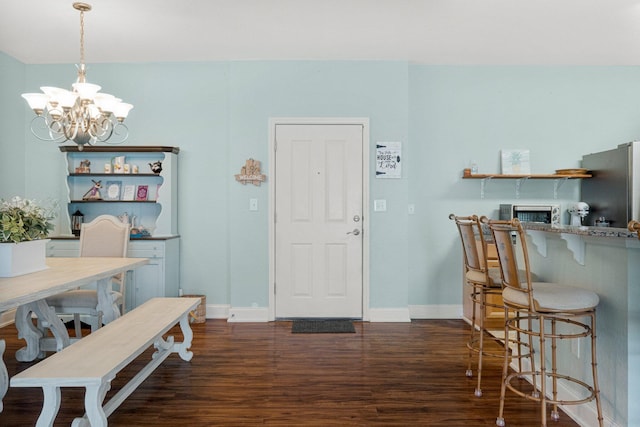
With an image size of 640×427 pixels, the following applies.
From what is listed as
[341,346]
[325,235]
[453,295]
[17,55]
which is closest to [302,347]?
[341,346]

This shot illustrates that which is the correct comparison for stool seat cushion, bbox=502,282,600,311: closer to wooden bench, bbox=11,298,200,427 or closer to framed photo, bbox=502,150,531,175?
wooden bench, bbox=11,298,200,427

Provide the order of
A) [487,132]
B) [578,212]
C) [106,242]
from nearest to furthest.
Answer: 1. [106,242]
2. [578,212]
3. [487,132]

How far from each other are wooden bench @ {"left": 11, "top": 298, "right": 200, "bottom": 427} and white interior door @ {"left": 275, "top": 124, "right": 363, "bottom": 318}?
1.61m

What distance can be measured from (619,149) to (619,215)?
0.63 m

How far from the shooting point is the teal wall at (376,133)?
14.9 feet

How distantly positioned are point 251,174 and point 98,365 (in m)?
2.73

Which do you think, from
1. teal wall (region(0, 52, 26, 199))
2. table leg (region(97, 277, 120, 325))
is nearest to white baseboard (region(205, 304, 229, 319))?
table leg (region(97, 277, 120, 325))

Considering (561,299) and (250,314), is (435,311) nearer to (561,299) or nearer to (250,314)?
(250,314)

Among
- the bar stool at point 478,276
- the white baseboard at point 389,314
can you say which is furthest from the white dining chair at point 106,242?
the bar stool at point 478,276

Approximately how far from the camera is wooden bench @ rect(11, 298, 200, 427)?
74.5 inches

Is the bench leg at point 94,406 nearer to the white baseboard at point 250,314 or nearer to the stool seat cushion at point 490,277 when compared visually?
the stool seat cushion at point 490,277

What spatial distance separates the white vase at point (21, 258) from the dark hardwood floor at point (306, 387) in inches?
31.2

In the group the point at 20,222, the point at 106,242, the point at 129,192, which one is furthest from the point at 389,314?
the point at 20,222

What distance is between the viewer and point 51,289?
2381mm
